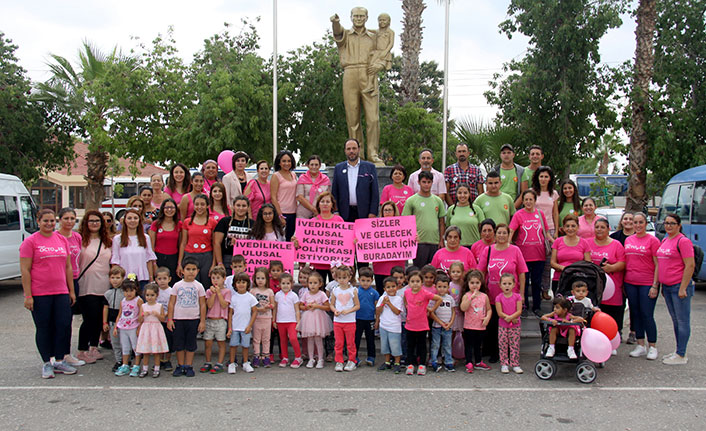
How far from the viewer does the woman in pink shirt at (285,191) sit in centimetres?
780

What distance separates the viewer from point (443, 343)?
6285 mm

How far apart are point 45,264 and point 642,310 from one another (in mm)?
6428

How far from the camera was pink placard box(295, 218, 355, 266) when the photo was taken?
7.16 metres

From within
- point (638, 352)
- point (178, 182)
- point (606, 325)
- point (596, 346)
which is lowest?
point (638, 352)

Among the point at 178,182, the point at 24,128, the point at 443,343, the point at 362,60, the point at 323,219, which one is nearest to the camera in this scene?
the point at 443,343

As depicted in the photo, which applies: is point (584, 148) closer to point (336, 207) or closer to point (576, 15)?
point (576, 15)

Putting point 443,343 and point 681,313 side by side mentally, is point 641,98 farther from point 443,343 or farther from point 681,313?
point 443,343

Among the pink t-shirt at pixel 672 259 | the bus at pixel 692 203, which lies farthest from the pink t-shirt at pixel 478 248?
the bus at pixel 692 203

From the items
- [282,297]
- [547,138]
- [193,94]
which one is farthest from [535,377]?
[193,94]

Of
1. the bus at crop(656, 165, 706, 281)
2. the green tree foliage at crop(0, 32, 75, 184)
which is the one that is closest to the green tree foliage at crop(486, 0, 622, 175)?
the bus at crop(656, 165, 706, 281)

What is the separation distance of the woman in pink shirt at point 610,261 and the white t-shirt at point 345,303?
2.84m

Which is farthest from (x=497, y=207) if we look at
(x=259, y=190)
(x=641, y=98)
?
(x=641, y=98)

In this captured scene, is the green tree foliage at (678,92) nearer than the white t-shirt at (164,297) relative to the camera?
No

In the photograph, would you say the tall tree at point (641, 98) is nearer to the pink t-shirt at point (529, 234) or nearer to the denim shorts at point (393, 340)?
the pink t-shirt at point (529, 234)
